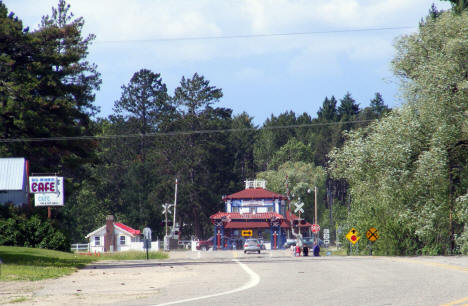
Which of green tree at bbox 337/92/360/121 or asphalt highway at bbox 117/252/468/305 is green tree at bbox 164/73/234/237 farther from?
asphalt highway at bbox 117/252/468/305

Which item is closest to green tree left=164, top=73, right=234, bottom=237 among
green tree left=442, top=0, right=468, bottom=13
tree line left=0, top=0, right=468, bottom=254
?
tree line left=0, top=0, right=468, bottom=254

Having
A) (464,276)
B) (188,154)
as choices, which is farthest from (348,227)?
(188,154)

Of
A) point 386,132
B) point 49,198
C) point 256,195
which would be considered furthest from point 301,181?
point 386,132

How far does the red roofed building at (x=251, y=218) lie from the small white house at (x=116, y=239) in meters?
10.4

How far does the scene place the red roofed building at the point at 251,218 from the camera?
94.1 metres

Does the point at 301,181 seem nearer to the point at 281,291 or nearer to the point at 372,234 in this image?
the point at 372,234

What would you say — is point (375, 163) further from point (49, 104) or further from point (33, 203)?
point (33, 203)

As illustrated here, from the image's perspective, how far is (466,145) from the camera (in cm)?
4044

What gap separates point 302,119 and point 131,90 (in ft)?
141

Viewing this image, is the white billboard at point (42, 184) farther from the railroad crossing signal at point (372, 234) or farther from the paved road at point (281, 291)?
the paved road at point (281, 291)

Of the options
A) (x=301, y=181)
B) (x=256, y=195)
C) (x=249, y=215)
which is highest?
(x=301, y=181)

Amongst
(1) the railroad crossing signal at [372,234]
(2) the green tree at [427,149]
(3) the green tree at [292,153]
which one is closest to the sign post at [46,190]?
(2) the green tree at [427,149]

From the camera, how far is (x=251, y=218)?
96250 millimetres

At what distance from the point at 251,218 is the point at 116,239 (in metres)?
17.9
